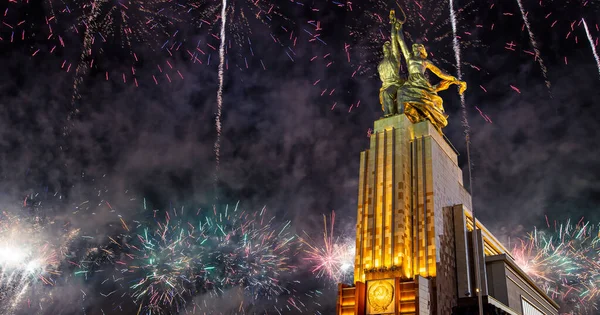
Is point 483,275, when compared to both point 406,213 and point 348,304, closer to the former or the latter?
point 406,213

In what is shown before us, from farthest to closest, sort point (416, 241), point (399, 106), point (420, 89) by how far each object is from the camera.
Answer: point (420, 89)
point (399, 106)
point (416, 241)

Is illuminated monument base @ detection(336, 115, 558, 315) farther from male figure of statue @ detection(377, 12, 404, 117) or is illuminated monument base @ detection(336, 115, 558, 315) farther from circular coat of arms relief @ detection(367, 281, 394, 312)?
male figure of statue @ detection(377, 12, 404, 117)

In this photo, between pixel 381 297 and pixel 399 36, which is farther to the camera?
pixel 399 36

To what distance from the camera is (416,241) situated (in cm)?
3744

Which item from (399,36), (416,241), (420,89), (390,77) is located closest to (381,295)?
(416,241)

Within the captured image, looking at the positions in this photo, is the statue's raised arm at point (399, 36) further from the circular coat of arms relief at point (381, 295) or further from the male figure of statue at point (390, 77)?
the circular coat of arms relief at point (381, 295)

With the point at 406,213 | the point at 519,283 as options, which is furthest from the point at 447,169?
the point at 519,283

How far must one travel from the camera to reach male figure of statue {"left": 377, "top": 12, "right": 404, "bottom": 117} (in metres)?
45.8

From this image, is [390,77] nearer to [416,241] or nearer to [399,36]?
[399,36]

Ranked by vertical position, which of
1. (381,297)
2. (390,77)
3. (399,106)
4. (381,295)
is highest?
(390,77)

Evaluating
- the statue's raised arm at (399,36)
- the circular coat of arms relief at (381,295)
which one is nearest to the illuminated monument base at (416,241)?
the circular coat of arms relief at (381,295)

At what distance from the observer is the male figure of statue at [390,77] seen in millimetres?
45750

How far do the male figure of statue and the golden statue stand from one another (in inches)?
15.6

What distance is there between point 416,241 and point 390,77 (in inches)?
674
